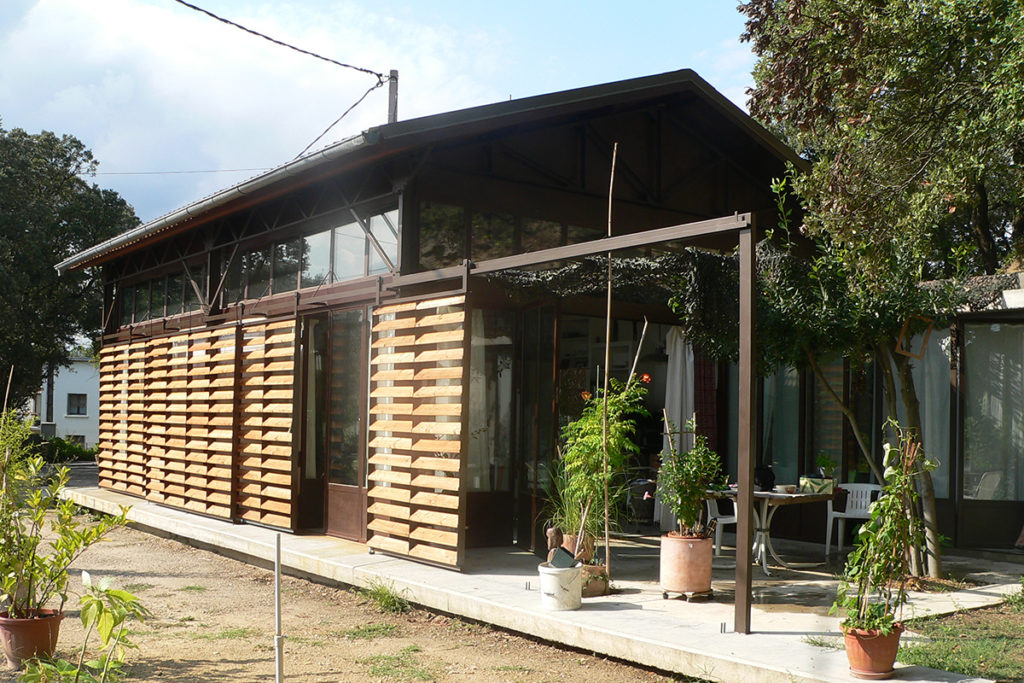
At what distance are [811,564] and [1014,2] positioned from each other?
4.94m

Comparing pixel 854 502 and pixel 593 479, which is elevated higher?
pixel 593 479

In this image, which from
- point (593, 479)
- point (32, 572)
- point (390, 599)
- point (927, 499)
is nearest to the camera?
point (32, 572)

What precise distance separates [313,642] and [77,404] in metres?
45.0

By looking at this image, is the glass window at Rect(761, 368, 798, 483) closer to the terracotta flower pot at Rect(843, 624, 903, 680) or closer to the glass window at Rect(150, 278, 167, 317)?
the terracotta flower pot at Rect(843, 624, 903, 680)

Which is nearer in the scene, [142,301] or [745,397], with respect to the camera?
[745,397]

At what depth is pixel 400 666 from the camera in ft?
18.5

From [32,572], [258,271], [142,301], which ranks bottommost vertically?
[32,572]

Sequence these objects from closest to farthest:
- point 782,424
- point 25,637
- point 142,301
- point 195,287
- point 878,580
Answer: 1. point 878,580
2. point 25,637
3. point 782,424
4. point 195,287
5. point 142,301

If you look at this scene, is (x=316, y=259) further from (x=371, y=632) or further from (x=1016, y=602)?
(x=1016, y=602)

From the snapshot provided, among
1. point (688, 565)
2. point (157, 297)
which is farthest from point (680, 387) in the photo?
point (157, 297)

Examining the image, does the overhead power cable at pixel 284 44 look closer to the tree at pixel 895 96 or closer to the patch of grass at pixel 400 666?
the tree at pixel 895 96

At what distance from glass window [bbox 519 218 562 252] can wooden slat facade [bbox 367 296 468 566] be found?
1.83m

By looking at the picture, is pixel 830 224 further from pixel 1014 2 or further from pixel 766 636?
pixel 766 636

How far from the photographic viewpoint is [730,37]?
35.4ft
